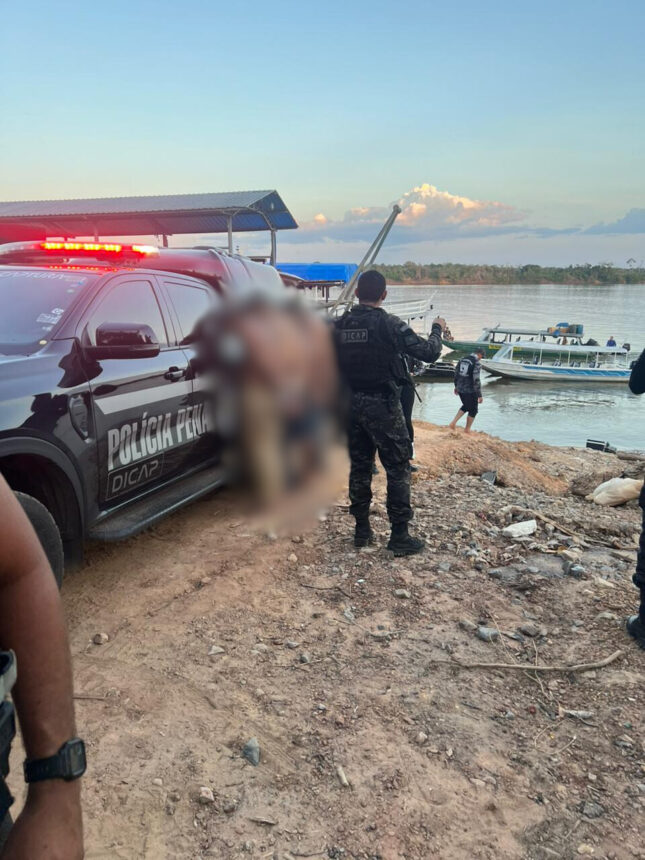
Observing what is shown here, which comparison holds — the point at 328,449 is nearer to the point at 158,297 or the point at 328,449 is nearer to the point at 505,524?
the point at 158,297

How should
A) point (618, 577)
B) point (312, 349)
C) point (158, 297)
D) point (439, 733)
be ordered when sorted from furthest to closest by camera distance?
point (618, 577)
point (158, 297)
point (439, 733)
point (312, 349)

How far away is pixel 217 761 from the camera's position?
2.19 metres

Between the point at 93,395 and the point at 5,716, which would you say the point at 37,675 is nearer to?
the point at 5,716

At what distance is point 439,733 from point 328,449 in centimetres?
193

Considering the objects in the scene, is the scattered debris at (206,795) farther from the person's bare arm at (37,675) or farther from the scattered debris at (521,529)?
the scattered debris at (521,529)

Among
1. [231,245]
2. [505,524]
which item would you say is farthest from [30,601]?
[505,524]

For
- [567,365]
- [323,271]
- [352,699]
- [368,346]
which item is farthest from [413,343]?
[567,365]

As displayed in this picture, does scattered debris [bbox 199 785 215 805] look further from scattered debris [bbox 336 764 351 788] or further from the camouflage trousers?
the camouflage trousers

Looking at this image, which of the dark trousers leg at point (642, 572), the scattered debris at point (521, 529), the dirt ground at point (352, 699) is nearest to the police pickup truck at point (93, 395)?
the dirt ground at point (352, 699)

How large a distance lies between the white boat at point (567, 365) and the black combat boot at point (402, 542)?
23862 mm

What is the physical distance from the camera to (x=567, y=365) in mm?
26844

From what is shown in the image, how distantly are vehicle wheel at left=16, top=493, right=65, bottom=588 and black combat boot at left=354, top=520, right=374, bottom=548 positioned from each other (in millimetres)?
2092

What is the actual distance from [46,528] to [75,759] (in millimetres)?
1829

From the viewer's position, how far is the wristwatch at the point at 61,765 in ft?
3.23
